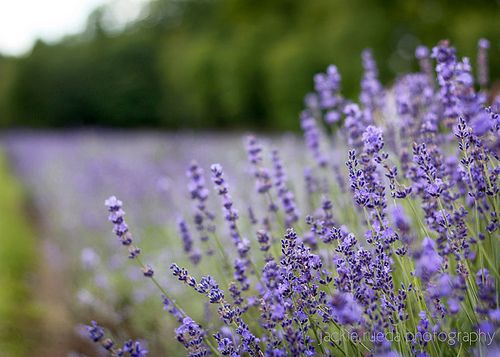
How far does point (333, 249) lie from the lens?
84.0 inches

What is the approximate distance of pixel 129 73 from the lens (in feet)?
74.4

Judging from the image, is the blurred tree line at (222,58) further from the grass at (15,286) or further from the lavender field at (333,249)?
the grass at (15,286)

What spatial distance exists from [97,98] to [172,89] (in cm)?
453

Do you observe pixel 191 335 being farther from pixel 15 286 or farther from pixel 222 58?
pixel 222 58

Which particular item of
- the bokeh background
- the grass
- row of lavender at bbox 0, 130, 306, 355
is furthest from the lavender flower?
the grass

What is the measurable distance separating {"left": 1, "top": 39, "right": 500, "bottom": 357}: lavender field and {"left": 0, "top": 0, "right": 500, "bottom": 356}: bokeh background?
2.6 inches

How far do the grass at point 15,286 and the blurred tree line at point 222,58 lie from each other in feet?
18.8

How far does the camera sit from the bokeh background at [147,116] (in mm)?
4785

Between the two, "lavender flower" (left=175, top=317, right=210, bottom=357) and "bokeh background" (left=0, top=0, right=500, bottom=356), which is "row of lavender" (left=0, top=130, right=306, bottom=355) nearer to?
"bokeh background" (left=0, top=0, right=500, bottom=356)

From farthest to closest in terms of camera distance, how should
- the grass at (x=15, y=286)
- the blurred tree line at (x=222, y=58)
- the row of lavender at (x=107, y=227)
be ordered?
the blurred tree line at (x=222, y=58), the grass at (x=15, y=286), the row of lavender at (x=107, y=227)

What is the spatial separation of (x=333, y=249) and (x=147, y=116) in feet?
68.9

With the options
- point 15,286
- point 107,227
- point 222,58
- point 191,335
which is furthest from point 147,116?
point 191,335

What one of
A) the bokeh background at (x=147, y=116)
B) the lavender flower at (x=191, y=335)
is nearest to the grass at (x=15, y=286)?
the bokeh background at (x=147, y=116)

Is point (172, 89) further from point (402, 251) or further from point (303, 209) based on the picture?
point (402, 251)
